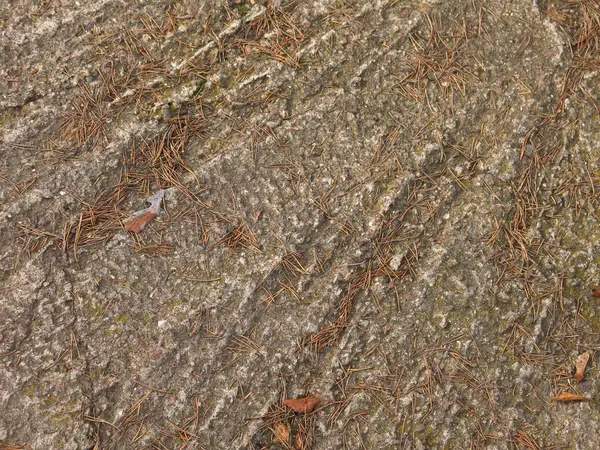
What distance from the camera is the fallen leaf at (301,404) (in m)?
2.54

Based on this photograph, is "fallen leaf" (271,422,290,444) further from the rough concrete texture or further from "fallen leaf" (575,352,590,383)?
"fallen leaf" (575,352,590,383)

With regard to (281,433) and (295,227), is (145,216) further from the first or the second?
(281,433)

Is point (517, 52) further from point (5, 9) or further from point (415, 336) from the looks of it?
point (5, 9)

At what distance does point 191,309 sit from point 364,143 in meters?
1.20

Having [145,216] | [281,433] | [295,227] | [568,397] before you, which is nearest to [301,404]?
[281,433]

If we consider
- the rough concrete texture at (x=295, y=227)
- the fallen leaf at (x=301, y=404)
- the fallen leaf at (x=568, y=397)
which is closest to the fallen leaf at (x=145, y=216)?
the rough concrete texture at (x=295, y=227)

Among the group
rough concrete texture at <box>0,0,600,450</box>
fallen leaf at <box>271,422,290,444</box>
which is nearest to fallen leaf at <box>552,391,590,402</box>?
rough concrete texture at <box>0,0,600,450</box>

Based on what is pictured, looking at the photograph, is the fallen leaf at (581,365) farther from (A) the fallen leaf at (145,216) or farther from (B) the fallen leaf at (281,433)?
(A) the fallen leaf at (145,216)

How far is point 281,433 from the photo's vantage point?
2.52 meters

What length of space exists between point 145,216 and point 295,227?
73 centimetres

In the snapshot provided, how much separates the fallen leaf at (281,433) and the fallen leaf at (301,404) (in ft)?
0.32

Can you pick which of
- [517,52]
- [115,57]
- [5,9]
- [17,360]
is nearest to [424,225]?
[517,52]

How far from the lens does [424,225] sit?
2.76 m

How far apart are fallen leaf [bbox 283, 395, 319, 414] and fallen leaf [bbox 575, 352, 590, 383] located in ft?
4.40
